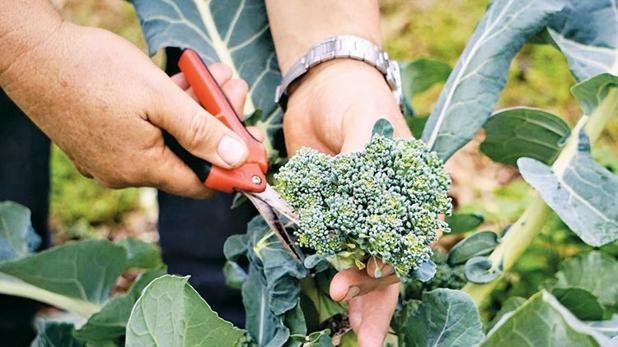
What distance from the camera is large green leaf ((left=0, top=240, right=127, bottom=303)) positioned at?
146 centimetres

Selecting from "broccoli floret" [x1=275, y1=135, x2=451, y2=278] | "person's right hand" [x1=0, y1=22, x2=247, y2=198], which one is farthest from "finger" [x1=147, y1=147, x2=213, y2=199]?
"broccoli floret" [x1=275, y1=135, x2=451, y2=278]

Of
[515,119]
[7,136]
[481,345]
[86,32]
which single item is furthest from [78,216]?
[481,345]

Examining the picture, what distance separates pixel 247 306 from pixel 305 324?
16cm

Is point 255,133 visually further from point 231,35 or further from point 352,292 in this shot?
point 352,292

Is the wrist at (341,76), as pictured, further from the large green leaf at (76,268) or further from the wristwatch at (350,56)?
the large green leaf at (76,268)

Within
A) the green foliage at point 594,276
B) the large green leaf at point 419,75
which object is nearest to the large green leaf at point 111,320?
the large green leaf at point 419,75

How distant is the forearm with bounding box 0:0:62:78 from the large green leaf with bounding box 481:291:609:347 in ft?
2.72

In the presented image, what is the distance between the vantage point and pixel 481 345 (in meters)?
0.89

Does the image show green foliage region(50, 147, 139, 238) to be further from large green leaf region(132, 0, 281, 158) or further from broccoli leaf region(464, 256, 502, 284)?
broccoli leaf region(464, 256, 502, 284)

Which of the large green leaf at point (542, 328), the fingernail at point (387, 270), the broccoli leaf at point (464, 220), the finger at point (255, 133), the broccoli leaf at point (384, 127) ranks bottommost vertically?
the broccoli leaf at point (464, 220)

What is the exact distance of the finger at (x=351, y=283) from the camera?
110 cm

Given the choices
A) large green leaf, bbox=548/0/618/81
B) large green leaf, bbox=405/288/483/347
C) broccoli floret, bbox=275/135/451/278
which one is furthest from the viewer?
large green leaf, bbox=548/0/618/81

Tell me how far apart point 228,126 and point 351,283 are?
387 mm

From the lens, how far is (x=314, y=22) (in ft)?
4.88
